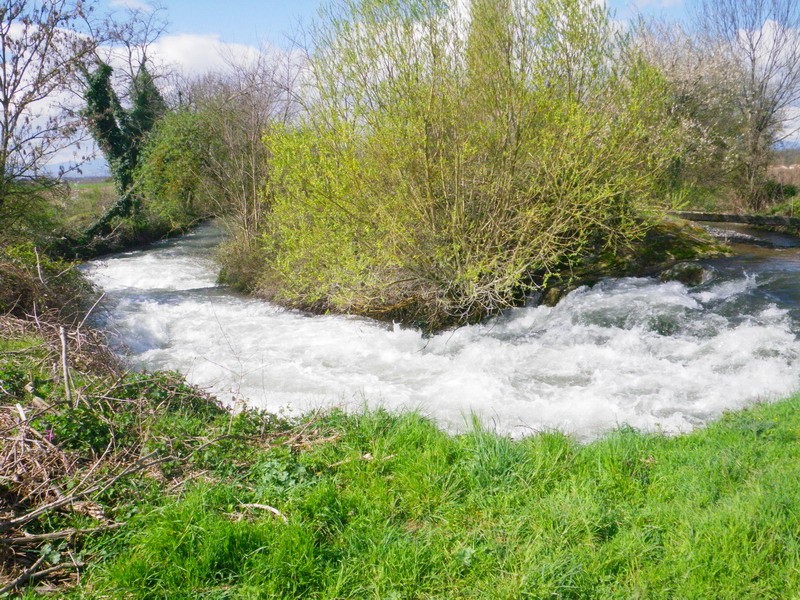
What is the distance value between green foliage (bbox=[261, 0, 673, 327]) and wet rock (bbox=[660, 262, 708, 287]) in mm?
2359

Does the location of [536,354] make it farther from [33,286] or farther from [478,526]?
[33,286]

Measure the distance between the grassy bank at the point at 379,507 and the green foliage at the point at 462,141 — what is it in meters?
5.31

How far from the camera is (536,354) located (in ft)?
27.4

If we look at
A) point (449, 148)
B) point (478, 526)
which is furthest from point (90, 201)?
point (478, 526)

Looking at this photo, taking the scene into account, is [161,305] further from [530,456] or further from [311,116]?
[530,456]

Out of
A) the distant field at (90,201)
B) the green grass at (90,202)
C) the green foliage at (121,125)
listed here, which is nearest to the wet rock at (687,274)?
the green foliage at (121,125)

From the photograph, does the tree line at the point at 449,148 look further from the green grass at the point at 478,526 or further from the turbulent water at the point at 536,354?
the green grass at the point at 478,526

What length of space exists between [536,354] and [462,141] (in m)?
3.77

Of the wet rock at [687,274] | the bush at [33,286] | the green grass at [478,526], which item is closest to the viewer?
the green grass at [478,526]

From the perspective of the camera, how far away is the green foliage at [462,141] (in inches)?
349

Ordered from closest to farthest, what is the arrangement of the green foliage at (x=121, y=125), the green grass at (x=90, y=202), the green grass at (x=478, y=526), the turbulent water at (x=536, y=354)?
the green grass at (x=478, y=526) → the turbulent water at (x=536, y=354) → the green foliage at (x=121, y=125) → the green grass at (x=90, y=202)

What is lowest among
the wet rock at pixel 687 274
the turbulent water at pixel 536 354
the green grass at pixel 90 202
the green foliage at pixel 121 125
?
the turbulent water at pixel 536 354

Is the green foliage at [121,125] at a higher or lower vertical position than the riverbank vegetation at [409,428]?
higher

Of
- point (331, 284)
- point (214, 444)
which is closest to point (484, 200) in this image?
point (331, 284)
